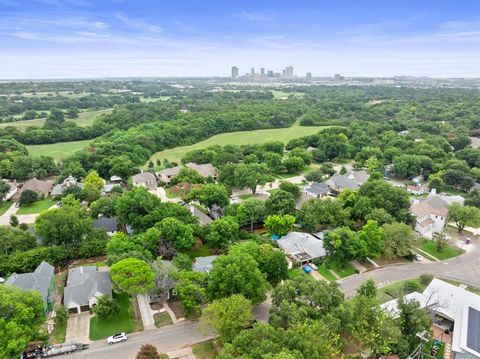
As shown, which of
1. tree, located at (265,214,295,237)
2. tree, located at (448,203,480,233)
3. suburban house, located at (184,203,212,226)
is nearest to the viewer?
tree, located at (265,214,295,237)

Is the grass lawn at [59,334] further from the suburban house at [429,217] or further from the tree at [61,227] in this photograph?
the suburban house at [429,217]

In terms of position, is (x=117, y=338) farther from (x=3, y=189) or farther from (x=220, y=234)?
(x=3, y=189)

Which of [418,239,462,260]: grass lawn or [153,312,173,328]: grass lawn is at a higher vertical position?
[153,312,173,328]: grass lawn

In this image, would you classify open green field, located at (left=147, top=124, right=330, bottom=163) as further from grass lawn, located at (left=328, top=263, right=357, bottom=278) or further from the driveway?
the driveway

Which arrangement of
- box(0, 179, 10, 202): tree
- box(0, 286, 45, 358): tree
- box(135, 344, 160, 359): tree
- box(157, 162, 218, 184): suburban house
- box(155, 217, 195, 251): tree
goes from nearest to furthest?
1. box(0, 286, 45, 358): tree
2. box(135, 344, 160, 359): tree
3. box(155, 217, 195, 251): tree
4. box(0, 179, 10, 202): tree
5. box(157, 162, 218, 184): suburban house

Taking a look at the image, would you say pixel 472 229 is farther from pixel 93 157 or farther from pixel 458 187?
pixel 93 157

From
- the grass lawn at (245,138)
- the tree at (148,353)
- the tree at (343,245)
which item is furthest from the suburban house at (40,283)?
the grass lawn at (245,138)

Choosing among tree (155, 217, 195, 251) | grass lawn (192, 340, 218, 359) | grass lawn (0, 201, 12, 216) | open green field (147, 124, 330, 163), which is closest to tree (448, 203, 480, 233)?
tree (155, 217, 195, 251)
